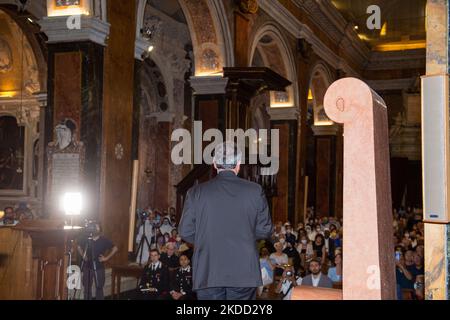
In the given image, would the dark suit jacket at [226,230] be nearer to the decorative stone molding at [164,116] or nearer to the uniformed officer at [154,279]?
the uniformed officer at [154,279]

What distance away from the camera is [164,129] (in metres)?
19.3

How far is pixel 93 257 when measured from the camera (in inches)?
329

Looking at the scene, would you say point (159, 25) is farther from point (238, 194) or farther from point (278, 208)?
point (238, 194)

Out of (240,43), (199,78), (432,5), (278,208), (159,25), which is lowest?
(278,208)

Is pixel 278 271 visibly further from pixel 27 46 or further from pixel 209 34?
pixel 27 46

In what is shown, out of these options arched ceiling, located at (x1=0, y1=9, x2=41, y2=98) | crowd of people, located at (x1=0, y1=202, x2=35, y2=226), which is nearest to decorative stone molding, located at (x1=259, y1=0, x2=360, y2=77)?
arched ceiling, located at (x1=0, y1=9, x2=41, y2=98)

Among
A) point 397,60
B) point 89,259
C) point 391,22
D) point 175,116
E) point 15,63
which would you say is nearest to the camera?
point 89,259

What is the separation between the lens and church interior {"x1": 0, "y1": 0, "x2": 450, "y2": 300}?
3.18 metres

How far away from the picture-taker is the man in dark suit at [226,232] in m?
3.68

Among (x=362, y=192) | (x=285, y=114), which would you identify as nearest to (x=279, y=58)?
(x=285, y=114)

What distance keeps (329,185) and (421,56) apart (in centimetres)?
Result: 885

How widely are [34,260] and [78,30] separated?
4.14 metres
